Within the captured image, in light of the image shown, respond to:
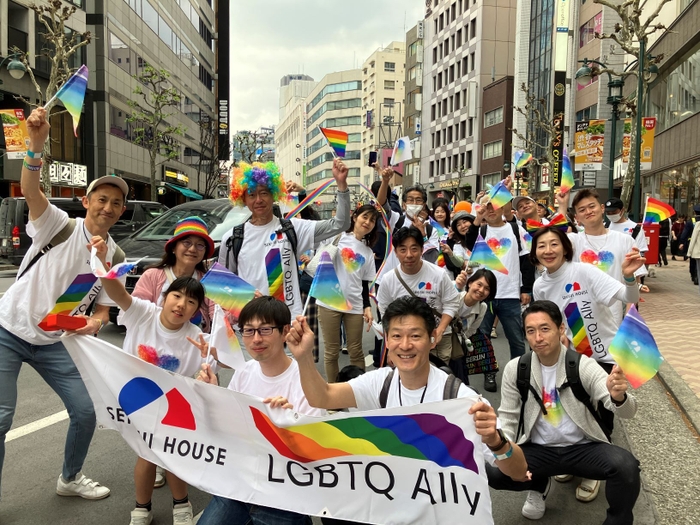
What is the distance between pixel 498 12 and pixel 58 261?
58.4 meters

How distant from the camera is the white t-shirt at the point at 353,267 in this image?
18.1ft

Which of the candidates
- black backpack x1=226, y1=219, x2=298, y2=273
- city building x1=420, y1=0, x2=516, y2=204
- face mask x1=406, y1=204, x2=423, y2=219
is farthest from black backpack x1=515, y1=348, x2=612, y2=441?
city building x1=420, y1=0, x2=516, y2=204

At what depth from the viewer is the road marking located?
4.52m

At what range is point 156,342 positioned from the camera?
11.3 ft

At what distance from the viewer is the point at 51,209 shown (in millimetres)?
3176

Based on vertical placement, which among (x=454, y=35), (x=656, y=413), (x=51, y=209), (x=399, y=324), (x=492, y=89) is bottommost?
(x=656, y=413)

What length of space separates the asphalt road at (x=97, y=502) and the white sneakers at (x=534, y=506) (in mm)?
38

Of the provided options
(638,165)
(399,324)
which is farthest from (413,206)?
(638,165)

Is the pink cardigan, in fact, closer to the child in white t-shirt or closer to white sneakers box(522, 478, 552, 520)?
the child in white t-shirt

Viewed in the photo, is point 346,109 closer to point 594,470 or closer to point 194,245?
point 194,245

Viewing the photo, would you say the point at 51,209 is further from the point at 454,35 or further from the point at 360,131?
the point at 360,131

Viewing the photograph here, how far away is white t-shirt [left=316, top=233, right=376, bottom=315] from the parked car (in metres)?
2.91

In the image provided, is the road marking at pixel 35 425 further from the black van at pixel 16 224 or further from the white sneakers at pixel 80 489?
the black van at pixel 16 224

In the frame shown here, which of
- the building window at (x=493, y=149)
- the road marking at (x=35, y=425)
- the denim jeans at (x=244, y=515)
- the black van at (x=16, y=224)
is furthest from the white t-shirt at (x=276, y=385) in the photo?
the building window at (x=493, y=149)
